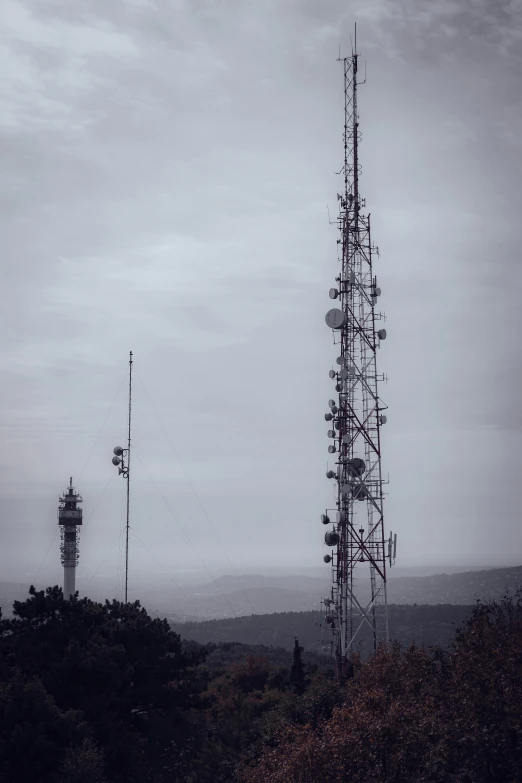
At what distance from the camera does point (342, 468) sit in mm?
33781

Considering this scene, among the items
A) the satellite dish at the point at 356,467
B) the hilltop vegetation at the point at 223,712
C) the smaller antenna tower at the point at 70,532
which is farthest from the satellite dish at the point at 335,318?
the smaller antenna tower at the point at 70,532

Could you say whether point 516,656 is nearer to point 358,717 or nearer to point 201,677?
point 358,717

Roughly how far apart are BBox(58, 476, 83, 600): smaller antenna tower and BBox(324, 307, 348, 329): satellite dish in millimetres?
39608

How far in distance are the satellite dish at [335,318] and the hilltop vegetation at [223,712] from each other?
41.3 feet

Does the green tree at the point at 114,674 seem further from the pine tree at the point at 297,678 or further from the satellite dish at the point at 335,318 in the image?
the satellite dish at the point at 335,318

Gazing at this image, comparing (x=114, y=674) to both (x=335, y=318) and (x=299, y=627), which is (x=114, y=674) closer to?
(x=335, y=318)

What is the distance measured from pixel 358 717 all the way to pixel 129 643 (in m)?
13.9

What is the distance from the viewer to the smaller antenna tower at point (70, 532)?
66.4 m

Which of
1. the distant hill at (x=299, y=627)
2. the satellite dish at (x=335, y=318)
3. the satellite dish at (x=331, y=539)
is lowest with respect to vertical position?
the distant hill at (x=299, y=627)

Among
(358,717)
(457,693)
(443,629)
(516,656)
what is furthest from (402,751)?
(443,629)

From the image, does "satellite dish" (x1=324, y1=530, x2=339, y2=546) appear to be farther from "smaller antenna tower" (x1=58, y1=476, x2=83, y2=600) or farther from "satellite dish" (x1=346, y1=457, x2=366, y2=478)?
"smaller antenna tower" (x1=58, y1=476, x2=83, y2=600)

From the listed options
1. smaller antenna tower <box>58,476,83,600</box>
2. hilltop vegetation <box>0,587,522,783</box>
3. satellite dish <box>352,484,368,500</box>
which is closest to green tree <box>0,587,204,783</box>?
hilltop vegetation <box>0,587,522,783</box>

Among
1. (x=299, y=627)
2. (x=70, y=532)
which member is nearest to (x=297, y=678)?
(x=70, y=532)

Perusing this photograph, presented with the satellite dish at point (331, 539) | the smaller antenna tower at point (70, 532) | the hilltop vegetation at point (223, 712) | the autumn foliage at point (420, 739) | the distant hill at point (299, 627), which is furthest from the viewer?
the distant hill at point (299, 627)
